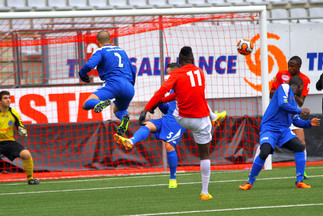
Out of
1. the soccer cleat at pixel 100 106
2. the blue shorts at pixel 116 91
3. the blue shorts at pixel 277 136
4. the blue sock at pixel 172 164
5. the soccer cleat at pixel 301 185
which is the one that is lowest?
the soccer cleat at pixel 301 185

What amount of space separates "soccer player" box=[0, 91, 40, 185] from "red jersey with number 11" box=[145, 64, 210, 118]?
4360 millimetres

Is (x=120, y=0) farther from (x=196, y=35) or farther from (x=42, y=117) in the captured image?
(x=42, y=117)

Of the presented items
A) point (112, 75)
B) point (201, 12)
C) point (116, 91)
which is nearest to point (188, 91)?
point (116, 91)

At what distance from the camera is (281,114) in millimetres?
8227

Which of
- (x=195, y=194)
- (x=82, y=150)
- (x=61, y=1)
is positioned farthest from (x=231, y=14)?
(x=61, y=1)

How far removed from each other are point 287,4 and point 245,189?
12308 mm

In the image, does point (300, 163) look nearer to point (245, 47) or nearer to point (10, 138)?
point (245, 47)

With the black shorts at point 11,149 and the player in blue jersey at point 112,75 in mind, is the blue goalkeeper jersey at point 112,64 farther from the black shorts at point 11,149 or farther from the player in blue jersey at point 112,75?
the black shorts at point 11,149

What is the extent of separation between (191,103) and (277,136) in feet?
5.17

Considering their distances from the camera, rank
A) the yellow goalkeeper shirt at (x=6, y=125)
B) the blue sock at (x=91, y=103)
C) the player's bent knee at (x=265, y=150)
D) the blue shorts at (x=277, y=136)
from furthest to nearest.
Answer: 1. the yellow goalkeeper shirt at (x=6, y=125)
2. the blue sock at (x=91, y=103)
3. the blue shorts at (x=277, y=136)
4. the player's bent knee at (x=265, y=150)

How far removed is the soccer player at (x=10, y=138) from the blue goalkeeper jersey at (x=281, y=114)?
4620 millimetres

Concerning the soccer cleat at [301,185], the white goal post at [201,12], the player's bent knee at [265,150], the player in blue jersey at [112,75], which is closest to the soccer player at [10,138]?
the white goal post at [201,12]

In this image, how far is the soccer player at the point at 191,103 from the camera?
7.23m

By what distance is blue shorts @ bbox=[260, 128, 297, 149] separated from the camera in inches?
320
